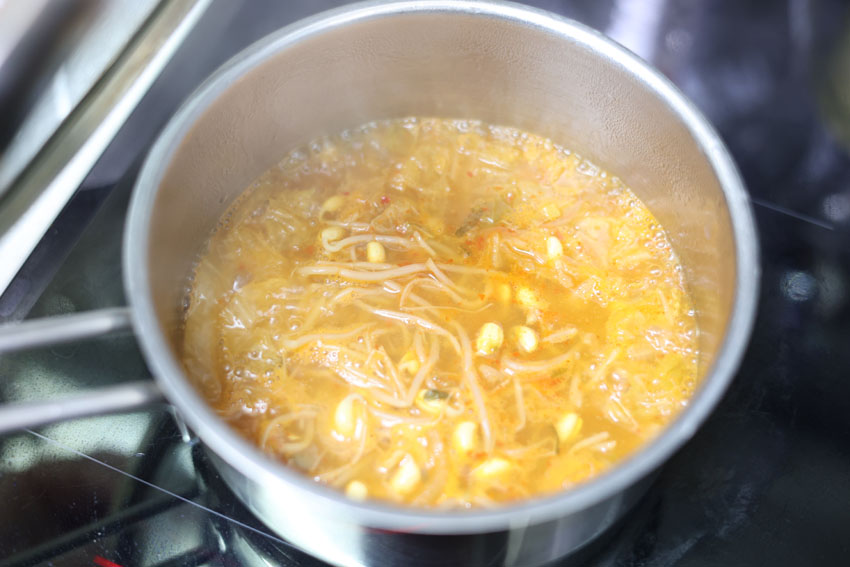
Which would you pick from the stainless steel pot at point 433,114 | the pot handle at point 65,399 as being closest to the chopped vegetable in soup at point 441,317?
the stainless steel pot at point 433,114

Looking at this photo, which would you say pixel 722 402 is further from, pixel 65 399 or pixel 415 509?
pixel 65 399

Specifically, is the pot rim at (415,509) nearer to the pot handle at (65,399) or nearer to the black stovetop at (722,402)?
the pot handle at (65,399)

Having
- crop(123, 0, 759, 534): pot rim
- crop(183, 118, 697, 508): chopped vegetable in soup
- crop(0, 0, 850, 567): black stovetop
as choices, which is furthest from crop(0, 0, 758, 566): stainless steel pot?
crop(0, 0, 850, 567): black stovetop

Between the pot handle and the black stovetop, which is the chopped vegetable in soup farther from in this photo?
the pot handle

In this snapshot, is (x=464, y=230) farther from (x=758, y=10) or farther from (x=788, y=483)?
(x=758, y=10)

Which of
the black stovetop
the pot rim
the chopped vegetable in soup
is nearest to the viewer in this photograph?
the pot rim

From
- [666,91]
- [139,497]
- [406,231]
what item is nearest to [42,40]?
[406,231]
